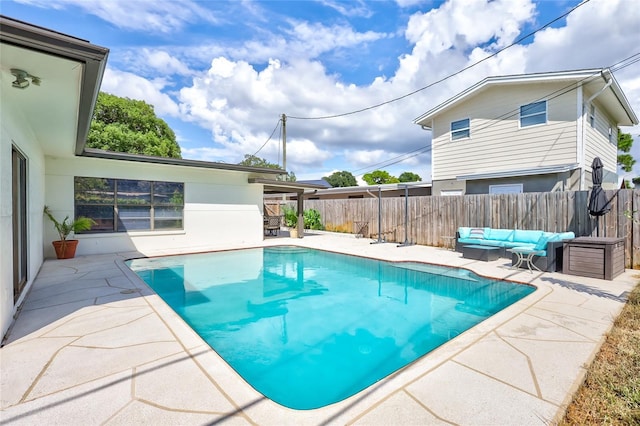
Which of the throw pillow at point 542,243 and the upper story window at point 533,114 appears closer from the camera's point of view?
the throw pillow at point 542,243

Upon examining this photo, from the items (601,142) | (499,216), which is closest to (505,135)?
(499,216)

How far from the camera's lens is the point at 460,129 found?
12.5m

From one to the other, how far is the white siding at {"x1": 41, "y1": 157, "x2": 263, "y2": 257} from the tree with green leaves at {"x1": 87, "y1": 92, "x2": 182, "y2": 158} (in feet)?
39.8

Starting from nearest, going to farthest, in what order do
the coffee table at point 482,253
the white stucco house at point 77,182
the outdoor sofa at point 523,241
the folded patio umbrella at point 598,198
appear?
1. the white stucco house at point 77,182
2. the outdoor sofa at point 523,241
3. the folded patio umbrella at point 598,198
4. the coffee table at point 482,253

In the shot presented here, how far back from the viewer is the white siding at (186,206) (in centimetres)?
911

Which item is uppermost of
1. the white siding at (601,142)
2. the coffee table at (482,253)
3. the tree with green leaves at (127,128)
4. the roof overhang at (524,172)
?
the tree with green leaves at (127,128)

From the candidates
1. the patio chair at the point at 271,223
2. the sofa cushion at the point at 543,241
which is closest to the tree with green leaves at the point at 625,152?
the sofa cushion at the point at 543,241

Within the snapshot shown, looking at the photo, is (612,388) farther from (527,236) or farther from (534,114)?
(534,114)

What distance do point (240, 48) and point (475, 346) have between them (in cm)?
1408

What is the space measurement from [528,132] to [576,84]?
1.85 meters

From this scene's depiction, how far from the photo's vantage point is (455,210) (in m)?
10.7

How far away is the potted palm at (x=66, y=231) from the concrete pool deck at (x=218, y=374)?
4.82 metres

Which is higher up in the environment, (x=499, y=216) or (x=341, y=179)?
(x=341, y=179)

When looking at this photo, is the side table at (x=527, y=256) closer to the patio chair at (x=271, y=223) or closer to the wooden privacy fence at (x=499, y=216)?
the wooden privacy fence at (x=499, y=216)
